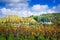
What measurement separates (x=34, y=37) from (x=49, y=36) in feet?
2.25

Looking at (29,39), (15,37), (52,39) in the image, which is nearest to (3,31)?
(15,37)

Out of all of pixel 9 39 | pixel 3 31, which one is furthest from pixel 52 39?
pixel 3 31

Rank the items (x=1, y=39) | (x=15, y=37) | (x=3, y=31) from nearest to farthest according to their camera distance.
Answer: (x=1, y=39) → (x=15, y=37) → (x=3, y=31)

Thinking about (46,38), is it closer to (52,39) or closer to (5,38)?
(52,39)

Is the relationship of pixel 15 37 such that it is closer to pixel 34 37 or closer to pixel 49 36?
pixel 34 37

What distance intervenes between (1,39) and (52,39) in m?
2.07

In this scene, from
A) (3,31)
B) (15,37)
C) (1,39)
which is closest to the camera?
(1,39)

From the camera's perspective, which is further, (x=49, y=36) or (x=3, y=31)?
(x=3, y=31)

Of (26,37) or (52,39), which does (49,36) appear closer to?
(52,39)

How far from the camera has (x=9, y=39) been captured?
6820 mm

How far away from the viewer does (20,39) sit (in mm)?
6828

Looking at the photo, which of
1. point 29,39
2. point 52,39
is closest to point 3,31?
point 29,39

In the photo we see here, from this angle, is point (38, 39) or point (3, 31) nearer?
point (38, 39)

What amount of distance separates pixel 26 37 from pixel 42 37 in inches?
26.4
